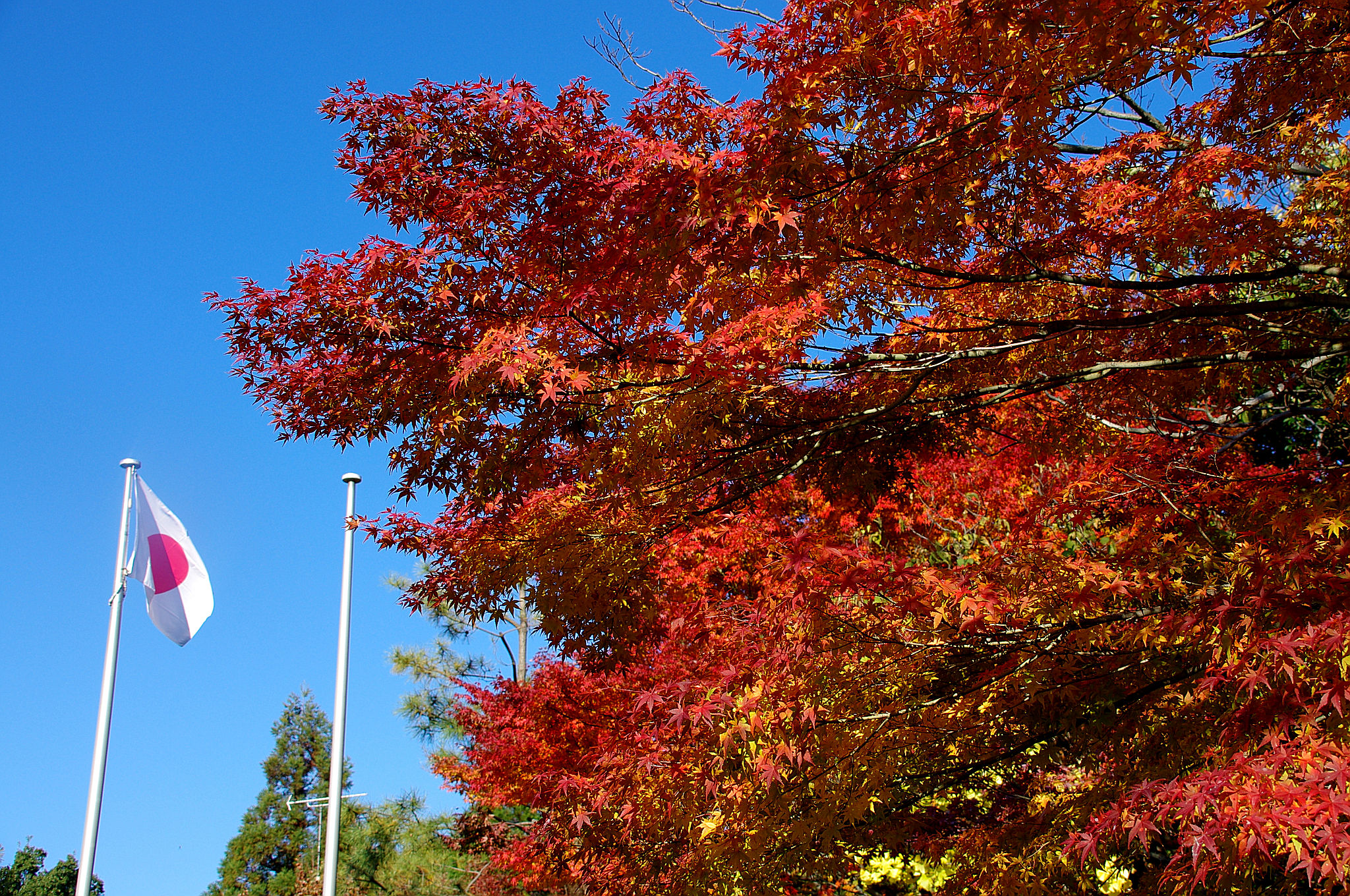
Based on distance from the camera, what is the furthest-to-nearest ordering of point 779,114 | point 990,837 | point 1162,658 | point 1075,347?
point 990,837 → point 1075,347 → point 1162,658 → point 779,114

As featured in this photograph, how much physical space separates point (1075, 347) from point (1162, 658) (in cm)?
192

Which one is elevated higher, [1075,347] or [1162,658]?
[1075,347]

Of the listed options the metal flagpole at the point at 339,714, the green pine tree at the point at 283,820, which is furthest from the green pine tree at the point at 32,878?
the metal flagpole at the point at 339,714

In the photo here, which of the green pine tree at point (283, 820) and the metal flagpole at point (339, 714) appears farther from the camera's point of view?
the green pine tree at point (283, 820)

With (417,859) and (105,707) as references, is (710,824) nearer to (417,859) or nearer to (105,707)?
(105,707)

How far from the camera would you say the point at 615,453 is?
208 inches

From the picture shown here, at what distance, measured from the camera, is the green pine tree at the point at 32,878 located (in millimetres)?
37781

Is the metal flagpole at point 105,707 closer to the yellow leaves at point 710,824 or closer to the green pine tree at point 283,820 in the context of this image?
the yellow leaves at point 710,824

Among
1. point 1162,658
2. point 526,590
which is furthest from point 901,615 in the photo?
point 526,590

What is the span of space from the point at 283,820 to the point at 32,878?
9.25 metres

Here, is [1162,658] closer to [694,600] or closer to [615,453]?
[615,453]

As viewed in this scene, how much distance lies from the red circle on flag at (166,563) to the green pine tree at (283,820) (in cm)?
2995

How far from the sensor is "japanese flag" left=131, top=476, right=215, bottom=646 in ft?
32.9

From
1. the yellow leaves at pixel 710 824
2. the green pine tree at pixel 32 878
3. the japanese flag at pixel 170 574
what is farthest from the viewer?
the green pine tree at pixel 32 878
